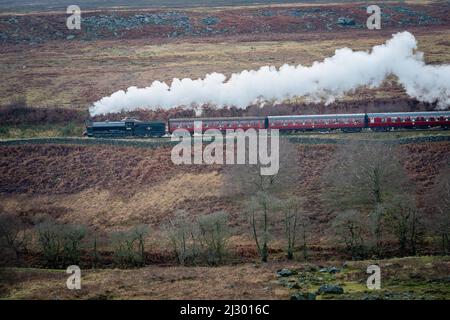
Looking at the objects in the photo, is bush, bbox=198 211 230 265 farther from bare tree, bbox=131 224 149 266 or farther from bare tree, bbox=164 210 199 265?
bare tree, bbox=131 224 149 266

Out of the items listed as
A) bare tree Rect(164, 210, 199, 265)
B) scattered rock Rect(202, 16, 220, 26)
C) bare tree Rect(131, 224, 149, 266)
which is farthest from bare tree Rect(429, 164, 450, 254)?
scattered rock Rect(202, 16, 220, 26)

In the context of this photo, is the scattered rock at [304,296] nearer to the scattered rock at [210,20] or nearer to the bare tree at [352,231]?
the bare tree at [352,231]

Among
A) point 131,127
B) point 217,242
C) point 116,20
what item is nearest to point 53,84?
point 131,127

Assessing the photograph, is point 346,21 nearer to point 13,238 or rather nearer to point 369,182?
point 369,182

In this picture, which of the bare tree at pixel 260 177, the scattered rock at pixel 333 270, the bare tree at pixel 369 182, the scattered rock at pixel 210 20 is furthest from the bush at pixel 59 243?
the scattered rock at pixel 210 20

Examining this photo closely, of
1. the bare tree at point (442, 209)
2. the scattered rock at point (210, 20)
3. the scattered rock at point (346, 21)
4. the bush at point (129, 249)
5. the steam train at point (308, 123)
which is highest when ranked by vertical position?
the scattered rock at point (210, 20)

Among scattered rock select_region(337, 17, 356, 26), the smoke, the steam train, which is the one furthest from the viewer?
scattered rock select_region(337, 17, 356, 26)
